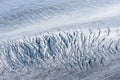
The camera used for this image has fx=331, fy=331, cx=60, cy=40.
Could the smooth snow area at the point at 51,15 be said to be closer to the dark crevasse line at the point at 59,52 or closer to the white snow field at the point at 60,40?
the white snow field at the point at 60,40

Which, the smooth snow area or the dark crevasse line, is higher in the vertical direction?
the smooth snow area

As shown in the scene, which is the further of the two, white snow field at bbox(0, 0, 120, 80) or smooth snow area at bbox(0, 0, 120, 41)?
smooth snow area at bbox(0, 0, 120, 41)

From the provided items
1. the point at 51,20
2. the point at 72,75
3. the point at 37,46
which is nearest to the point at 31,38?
the point at 37,46

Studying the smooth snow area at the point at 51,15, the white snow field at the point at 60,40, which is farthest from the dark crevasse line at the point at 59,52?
the smooth snow area at the point at 51,15

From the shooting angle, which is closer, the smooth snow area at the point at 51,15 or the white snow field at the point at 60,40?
the white snow field at the point at 60,40

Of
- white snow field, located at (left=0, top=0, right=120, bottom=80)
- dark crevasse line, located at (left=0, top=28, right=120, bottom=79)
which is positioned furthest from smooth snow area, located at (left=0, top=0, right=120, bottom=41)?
dark crevasse line, located at (left=0, top=28, right=120, bottom=79)

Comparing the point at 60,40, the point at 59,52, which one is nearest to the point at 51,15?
the point at 60,40

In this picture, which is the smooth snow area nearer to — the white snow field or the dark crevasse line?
the white snow field
